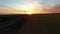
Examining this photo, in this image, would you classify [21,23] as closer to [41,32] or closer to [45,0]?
[41,32]

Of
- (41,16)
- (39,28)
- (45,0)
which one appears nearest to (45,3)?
(45,0)

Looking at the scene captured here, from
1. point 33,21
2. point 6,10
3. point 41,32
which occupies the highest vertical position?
point 6,10

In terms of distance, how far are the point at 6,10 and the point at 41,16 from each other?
35 centimetres

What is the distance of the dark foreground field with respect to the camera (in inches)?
64.4

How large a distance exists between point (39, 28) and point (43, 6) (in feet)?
0.72

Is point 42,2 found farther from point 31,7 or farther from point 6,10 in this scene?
point 6,10

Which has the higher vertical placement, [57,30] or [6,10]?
[6,10]

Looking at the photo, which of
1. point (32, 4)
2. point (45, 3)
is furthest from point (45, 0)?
point (32, 4)

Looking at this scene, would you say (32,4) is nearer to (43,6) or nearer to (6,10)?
(43,6)

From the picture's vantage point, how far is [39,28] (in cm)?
165

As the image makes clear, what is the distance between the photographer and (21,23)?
1.65 metres

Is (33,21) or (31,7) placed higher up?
(31,7)

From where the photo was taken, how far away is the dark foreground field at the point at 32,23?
5.37 ft

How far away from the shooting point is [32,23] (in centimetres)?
165
